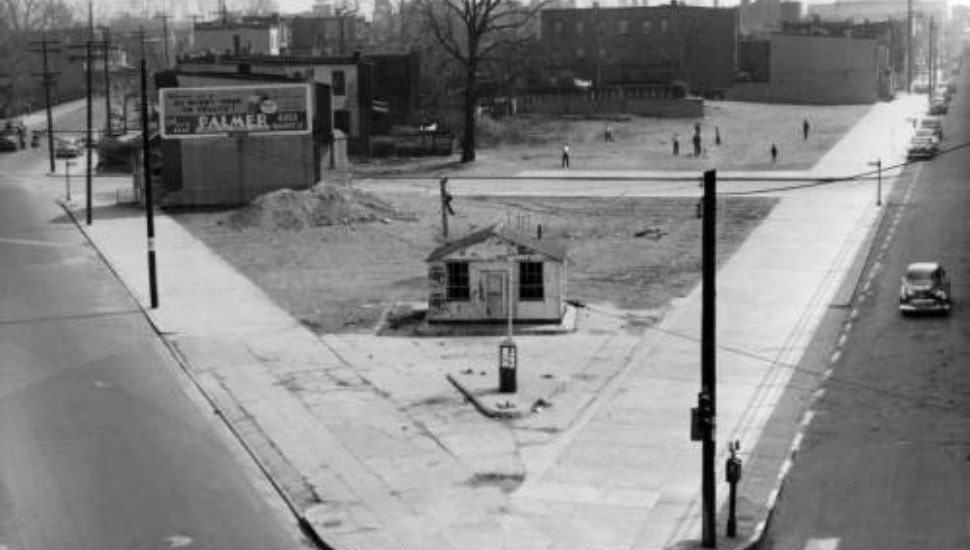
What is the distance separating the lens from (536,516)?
2372 cm

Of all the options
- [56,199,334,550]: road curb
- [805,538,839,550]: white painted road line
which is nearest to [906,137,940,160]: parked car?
[56,199,334,550]: road curb

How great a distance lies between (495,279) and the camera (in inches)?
1548

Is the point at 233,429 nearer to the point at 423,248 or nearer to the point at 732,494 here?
the point at 732,494

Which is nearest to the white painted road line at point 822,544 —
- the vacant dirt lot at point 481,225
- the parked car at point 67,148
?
the vacant dirt lot at point 481,225

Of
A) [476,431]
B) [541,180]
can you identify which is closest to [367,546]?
[476,431]

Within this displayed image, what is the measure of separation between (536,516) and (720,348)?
532 inches

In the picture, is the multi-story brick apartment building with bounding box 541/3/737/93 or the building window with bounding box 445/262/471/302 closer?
the building window with bounding box 445/262/471/302

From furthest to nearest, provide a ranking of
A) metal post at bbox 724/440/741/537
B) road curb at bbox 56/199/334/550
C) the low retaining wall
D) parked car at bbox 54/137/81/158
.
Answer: the low retaining wall, parked car at bbox 54/137/81/158, road curb at bbox 56/199/334/550, metal post at bbox 724/440/741/537

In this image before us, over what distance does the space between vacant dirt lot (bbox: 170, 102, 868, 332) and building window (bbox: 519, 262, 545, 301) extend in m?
3.91

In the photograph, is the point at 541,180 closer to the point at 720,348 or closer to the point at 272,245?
the point at 272,245

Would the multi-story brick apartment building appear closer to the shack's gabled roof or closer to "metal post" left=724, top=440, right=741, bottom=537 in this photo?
the shack's gabled roof

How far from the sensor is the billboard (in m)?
70.6

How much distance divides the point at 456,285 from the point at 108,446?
13.4 meters

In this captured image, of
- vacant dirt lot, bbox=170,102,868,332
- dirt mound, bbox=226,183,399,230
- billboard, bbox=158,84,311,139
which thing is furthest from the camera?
billboard, bbox=158,84,311,139
